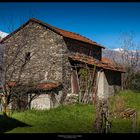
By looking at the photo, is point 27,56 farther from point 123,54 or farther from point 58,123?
point 123,54

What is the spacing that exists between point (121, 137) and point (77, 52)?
8.33 metres

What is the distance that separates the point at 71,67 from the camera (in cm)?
1473

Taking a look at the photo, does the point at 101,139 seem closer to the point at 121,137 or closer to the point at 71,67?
the point at 121,137

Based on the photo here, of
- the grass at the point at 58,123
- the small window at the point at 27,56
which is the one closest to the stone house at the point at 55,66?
the small window at the point at 27,56

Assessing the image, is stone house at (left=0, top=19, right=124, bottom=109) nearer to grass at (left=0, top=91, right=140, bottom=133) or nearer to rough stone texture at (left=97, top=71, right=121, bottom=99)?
rough stone texture at (left=97, top=71, right=121, bottom=99)

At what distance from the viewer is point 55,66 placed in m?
13.9

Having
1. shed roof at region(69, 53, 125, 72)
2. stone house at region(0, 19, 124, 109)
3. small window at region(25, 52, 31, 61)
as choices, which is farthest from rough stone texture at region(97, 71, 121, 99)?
small window at region(25, 52, 31, 61)

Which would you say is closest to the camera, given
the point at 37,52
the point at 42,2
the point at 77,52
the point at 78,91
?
the point at 42,2

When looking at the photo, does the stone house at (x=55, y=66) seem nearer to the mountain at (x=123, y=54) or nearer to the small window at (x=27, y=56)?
the small window at (x=27, y=56)

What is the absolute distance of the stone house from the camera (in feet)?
36.8

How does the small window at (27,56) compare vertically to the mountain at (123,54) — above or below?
below

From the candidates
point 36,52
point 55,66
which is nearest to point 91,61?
point 55,66

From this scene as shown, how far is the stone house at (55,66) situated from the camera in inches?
442

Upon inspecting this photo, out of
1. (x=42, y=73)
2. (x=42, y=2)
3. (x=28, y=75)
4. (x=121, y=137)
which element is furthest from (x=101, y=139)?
(x=42, y=73)
